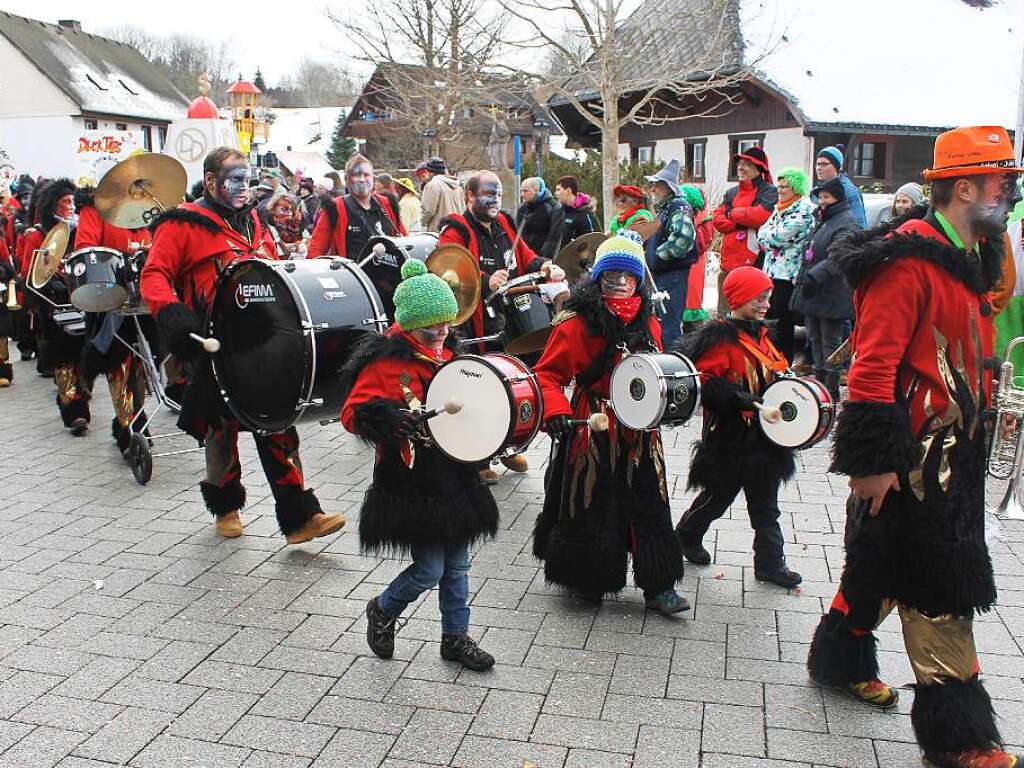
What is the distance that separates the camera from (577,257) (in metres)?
7.54

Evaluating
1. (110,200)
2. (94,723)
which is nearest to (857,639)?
(94,723)

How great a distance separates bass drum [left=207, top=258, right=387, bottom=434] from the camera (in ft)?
16.9

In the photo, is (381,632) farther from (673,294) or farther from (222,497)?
(673,294)

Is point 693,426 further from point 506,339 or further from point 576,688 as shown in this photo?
point 576,688

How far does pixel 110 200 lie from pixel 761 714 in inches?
201

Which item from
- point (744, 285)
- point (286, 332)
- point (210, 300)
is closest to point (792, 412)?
point (744, 285)

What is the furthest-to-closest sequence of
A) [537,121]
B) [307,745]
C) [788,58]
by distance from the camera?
1. [788,58]
2. [537,121]
3. [307,745]

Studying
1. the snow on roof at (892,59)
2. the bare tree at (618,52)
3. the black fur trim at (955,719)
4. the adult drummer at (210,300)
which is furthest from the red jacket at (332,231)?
the snow on roof at (892,59)

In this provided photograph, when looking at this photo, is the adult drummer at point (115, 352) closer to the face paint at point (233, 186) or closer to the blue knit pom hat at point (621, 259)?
the face paint at point (233, 186)

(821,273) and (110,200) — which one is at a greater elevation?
(110,200)

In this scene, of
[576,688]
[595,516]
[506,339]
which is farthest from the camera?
[506,339]

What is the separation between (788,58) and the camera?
25984mm

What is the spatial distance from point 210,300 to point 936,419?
379 cm

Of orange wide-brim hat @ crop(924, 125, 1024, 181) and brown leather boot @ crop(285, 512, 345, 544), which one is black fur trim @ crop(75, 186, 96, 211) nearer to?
brown leather boot @ crop(285, 512, 345, 544)
